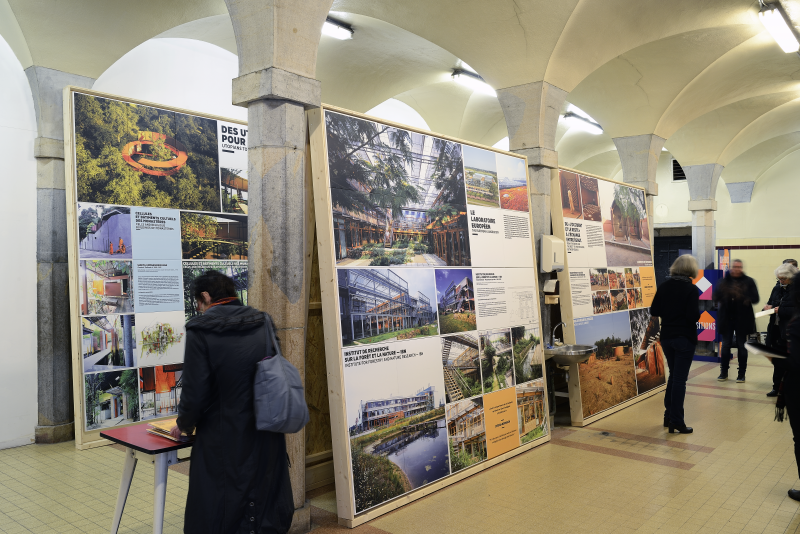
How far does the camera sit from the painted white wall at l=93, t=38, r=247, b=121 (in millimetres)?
7379

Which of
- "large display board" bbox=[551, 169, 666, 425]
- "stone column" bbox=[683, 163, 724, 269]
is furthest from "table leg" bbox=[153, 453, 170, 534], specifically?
"stone column" bbox=[683, 163, 724, 269]


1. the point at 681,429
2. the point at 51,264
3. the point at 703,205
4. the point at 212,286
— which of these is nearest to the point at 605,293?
the point at 681,429

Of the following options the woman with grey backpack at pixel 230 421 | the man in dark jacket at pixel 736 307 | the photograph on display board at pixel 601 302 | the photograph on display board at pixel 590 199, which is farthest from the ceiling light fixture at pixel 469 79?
the woman with grey backpack at pixel 230 421

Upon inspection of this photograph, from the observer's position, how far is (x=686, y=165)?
1389cm

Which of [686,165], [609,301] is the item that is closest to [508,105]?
[609,301]

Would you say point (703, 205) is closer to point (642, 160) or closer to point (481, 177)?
point (642, 160)

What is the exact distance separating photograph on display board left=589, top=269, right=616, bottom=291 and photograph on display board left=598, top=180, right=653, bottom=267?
0.24m

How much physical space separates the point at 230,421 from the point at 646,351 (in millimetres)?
6408

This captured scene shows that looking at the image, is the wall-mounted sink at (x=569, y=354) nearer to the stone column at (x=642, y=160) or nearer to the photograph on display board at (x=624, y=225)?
the photograph on display board at (x=624, y=225)

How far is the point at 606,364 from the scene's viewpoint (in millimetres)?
6867

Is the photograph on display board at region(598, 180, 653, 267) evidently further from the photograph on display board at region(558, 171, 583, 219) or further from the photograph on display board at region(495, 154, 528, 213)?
the photograph on display board at region(495, 154, 528, 213)

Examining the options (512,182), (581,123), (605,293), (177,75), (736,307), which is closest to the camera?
(512,182)

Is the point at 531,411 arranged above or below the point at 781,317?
below

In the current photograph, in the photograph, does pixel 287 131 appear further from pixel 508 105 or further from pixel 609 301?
pixel 609 301
